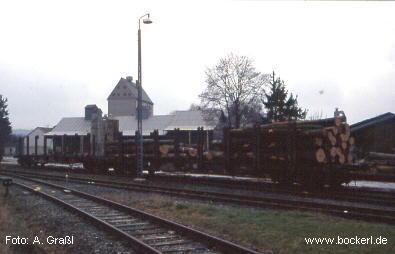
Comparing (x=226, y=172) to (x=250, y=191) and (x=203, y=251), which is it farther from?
(x=203, y=251)

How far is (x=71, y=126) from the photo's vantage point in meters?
85.8

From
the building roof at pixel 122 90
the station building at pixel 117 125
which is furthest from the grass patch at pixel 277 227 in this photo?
the building roof at pixel 122 90

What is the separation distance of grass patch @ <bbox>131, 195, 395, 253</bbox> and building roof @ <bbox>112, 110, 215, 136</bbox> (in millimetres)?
62311

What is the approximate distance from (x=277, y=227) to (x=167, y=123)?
72.0m

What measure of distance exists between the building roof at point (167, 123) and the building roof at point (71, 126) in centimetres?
630

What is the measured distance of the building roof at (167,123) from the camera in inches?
3027

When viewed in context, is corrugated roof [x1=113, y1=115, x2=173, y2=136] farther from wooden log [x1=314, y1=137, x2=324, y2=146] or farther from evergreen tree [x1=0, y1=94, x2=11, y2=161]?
wooden log [x1=314, y1=137, x2=324, y2=146]

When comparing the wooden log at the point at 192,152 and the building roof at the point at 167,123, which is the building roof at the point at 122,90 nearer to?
the building roof at the point at 167,123

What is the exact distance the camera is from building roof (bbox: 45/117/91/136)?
83.4m

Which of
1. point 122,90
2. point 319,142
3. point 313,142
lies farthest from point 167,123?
point 319,142

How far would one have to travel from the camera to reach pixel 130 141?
29.5 meters

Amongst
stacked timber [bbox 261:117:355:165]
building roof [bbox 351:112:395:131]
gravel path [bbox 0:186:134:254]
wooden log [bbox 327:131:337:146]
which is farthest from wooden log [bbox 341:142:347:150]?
gravel path [bbox 0:186:134:254]

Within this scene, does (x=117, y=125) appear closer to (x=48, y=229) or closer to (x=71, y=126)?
(x=48, y=229)

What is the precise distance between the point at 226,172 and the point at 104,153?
11562 millimetres
